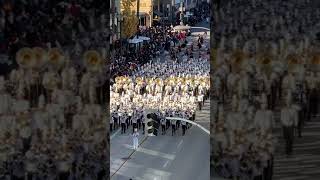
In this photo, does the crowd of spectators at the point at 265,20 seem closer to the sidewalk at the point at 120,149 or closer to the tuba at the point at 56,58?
the tuba at the point at 56,58

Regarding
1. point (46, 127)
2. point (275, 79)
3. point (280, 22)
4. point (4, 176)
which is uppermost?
point (280, 22)

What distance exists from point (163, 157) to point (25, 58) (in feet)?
34.1

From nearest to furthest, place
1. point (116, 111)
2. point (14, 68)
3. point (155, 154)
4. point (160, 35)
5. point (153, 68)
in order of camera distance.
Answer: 1. point (14, 68)
2. point (155, 154)
3. point (116, 111)
4. point (153, 68)
5. point (160, 35)

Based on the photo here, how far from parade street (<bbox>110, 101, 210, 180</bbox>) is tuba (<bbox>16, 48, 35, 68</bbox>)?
314 inches

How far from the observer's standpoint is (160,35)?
1794 inches

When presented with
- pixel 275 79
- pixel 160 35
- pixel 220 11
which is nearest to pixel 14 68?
pixel 220 11

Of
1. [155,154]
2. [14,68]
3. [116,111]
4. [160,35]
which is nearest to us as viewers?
[14,68]

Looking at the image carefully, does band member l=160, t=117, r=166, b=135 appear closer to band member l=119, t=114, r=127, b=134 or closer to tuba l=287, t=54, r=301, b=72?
band member l=119, t=114, r=127, b=134

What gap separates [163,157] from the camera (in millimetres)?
19719

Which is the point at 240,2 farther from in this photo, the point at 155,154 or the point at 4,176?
the point at 155,154

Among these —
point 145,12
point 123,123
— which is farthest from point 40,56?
point 145,12

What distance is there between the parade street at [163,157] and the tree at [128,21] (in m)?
18.2

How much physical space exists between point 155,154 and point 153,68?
1277cm

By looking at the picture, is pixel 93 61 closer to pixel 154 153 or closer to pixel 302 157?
pixel 302 157
